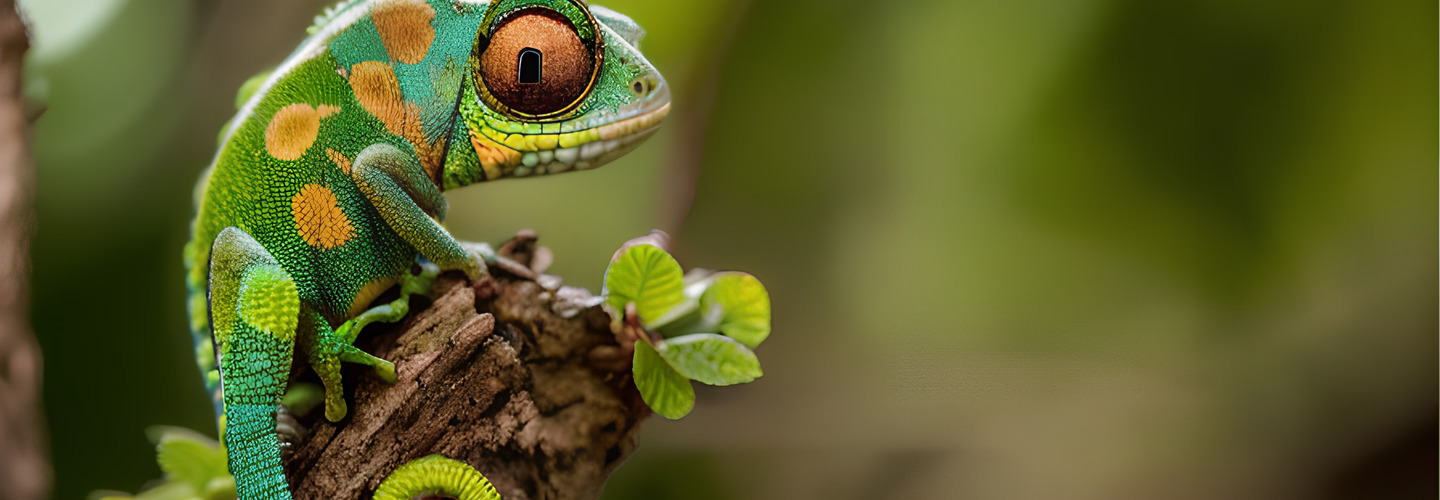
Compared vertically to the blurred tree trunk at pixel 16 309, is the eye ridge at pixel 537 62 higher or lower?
higher

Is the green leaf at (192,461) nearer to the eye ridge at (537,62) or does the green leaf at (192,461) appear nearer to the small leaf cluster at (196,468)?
the small leaf cluster at (196,468)

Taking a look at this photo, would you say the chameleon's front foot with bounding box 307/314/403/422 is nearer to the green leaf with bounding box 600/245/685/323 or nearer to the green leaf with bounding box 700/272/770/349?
the green leaf with bounding box 600/245/685/323

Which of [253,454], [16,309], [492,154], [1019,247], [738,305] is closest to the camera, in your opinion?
[253,454]

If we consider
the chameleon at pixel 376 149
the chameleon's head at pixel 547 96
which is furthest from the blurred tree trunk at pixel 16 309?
the chameleon's head at pixel 547 96

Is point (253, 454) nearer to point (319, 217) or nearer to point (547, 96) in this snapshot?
point (319, 217)

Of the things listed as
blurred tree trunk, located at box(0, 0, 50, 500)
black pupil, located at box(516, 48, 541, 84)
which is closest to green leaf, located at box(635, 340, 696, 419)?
black pupil, located at box(516, 48, 541, 84)

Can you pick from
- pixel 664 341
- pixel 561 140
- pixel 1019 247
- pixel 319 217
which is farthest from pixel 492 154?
pixel 1019 247
